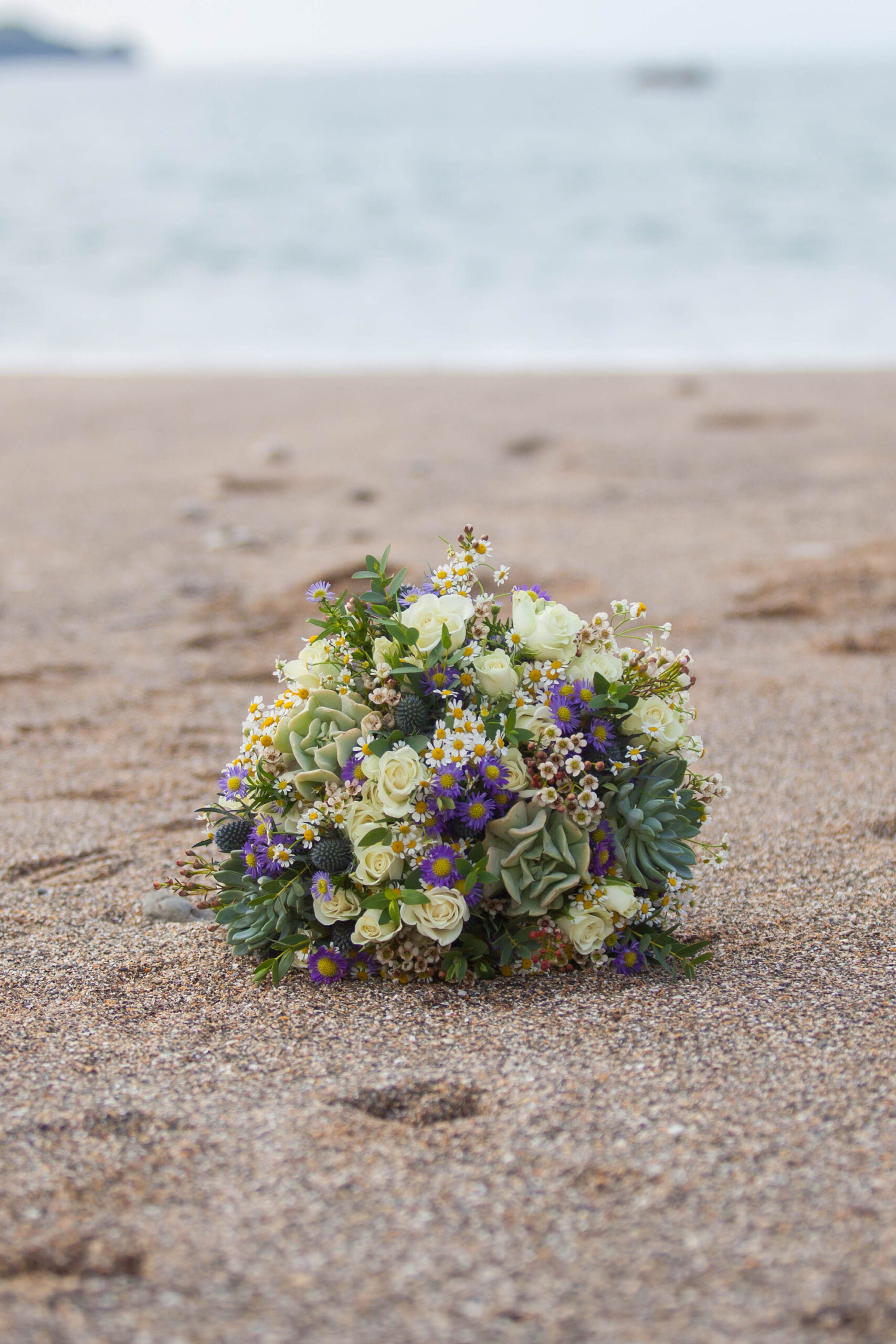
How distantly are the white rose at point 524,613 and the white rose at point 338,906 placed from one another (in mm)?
590

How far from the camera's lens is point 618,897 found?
223 centimetres

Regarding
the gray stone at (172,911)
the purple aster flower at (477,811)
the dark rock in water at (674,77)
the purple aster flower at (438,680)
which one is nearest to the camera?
the purple aster flower at (477,811)

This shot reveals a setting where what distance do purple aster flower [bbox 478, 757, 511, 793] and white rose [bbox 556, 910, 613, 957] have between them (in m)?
0.29

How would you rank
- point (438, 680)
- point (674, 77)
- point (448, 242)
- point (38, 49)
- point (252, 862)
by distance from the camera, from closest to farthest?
point (438, 680) → point (252, 862) → point (448, 242) → point (674, 77) → point (38, 49)

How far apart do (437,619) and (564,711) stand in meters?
0.29

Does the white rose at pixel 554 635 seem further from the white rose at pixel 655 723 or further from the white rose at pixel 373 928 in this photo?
the white rose at pixel 373 928

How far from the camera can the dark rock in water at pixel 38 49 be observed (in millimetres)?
92562

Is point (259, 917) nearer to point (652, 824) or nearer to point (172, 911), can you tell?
point (172, 911)

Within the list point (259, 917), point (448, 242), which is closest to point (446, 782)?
point (259, 917)

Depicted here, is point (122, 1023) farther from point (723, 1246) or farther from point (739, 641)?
point (739, 641)

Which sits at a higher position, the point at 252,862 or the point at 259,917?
the point at 252,862

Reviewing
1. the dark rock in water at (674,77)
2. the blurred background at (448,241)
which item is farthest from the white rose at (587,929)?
the dark rock in water at (674,77)

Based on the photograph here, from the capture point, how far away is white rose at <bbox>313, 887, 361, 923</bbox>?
2.24m

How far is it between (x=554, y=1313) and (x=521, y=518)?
537 centimetres
